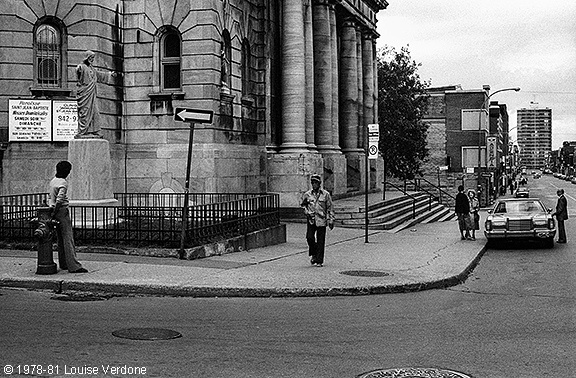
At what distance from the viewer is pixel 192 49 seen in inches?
911

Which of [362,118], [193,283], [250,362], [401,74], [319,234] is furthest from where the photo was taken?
[401,74]

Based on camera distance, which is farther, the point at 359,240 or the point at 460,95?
the point at 460,95

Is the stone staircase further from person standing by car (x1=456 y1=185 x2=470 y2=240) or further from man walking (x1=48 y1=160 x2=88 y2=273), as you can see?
man walking (x1=48 y1=160 x2=88 y2=273)

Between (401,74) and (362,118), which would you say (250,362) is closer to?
(362,118)

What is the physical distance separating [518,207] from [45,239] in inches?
580

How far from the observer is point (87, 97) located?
16844 mm

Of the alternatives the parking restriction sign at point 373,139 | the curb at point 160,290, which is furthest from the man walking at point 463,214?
the curb at point 160,290

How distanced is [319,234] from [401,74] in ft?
150

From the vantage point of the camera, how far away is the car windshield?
73.2 feet

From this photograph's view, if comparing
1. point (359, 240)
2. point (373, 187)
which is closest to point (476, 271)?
point (359, 240)

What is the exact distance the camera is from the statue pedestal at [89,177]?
16922 millimetres

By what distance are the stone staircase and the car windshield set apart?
5242 mm

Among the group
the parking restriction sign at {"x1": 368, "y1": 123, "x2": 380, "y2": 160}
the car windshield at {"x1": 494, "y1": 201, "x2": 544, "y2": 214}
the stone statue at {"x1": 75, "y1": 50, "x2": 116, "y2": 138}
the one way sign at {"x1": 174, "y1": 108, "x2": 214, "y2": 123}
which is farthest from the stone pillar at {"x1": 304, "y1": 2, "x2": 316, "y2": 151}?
the one way sign at {"x1": 174, "y1": 108, "x2": 214, "y2": 123}

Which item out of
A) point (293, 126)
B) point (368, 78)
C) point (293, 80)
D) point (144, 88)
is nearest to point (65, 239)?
point (144, 88)
